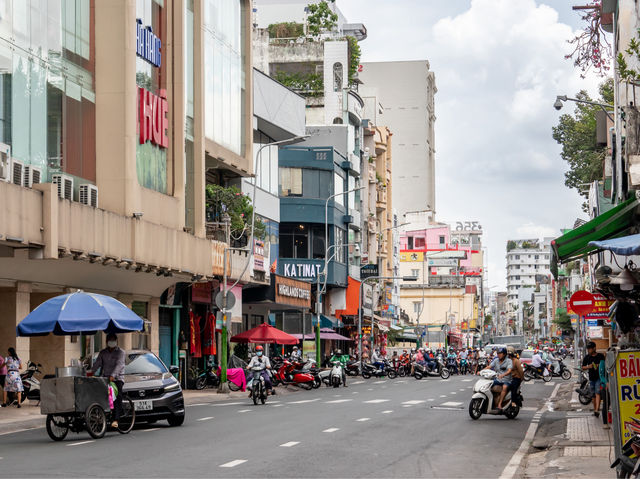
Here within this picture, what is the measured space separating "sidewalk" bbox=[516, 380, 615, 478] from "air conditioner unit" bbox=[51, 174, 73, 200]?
1487cm

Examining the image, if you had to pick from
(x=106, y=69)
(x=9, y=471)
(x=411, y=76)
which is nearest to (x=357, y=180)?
(x=411, y=76)

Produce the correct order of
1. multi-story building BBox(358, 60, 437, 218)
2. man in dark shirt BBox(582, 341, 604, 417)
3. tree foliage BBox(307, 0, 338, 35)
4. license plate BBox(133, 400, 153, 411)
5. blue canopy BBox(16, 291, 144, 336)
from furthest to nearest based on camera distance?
multi-story building BBox(358, 60, 437, 218), tree foliage BBox(307, 0, 338, 35), man in dark shirt BBox(582, 341, 604, 417), license plate BBox(133, 400, 153, 411), blue canopy BBox(16, 291, 144, 336)

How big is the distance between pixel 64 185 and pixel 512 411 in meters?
14.6

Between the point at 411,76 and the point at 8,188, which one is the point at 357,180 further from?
the point at 8,188

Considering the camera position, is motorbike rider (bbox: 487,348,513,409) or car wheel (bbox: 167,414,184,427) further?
motorbike rider (bbox: 487,348,513,409)

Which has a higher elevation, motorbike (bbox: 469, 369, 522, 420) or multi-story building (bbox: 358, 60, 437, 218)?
multi-story building (bbox: 358, 60, 437, 218)

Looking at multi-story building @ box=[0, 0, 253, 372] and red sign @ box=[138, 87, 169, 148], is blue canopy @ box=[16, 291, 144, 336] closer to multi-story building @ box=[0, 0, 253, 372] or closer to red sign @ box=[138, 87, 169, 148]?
multi-story building @ box=[0, 0, 253, 372]

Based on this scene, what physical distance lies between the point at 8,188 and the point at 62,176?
4.34 meters

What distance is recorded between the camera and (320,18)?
7962 cm

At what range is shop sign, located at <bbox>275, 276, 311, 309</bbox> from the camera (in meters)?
57.2

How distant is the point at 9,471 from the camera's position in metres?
13.9

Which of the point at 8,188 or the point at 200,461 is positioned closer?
the point at 200,461

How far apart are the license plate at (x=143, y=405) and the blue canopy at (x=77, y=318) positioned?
4.88 ft

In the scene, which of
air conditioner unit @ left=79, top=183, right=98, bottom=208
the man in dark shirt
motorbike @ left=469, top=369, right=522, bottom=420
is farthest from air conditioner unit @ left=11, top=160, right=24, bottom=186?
the man in dark shirt
